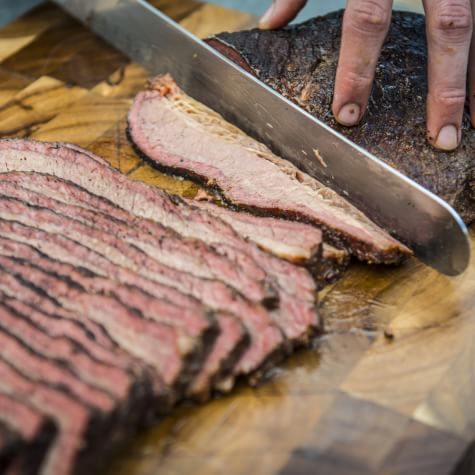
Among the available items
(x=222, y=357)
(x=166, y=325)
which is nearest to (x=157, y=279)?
(x=166, y=325)

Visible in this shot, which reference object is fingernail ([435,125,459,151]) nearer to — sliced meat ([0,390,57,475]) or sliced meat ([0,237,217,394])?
sliced meat ([0,237,217,394])

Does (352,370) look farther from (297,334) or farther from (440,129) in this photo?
(440,129)

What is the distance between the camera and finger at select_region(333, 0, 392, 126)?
3.73 metres

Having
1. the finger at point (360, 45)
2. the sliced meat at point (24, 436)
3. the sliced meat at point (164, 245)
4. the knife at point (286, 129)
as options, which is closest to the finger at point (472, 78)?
the finger at point (360, 45)

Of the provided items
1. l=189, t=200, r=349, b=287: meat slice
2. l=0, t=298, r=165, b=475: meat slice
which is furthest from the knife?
l=0, t=298, r=165, b=475: meat slice

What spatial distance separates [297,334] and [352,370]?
291mm

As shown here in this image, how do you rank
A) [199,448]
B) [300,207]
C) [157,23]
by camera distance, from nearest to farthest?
[199,448] → [300,207] → [157,23]

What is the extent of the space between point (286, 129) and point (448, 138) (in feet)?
3.01

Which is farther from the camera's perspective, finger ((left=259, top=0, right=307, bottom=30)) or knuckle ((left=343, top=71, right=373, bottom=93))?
finger ((left=259, top=0, right=307, bottom=30))

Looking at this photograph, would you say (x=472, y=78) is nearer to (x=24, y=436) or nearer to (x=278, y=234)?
(x=278, y=234)

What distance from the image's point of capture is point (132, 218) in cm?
374

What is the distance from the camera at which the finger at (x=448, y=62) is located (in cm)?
379

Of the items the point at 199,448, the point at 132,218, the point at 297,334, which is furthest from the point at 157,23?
Answer: the point at 199,448

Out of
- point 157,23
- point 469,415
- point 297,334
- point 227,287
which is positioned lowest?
point 469,415
